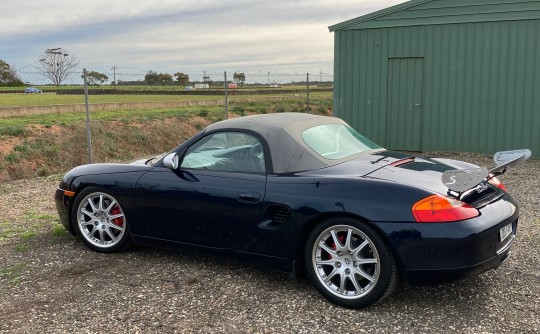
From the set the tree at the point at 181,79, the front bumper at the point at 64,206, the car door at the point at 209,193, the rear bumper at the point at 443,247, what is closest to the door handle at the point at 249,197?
the car door at the point at 209,193

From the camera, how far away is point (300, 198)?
364 cm

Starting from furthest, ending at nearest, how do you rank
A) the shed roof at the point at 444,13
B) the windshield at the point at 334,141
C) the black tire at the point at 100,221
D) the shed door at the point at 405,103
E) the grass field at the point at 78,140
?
the grass field at the point at 78,140 < the shed door at the point at 405,103 < the shed roof at the point at 444,13 < the black tire at the point at 100,221 < the windshield at the point at 334,141

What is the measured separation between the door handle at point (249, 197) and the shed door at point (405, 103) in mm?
8178

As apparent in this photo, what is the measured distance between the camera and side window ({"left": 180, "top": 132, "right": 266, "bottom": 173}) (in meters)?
4.05

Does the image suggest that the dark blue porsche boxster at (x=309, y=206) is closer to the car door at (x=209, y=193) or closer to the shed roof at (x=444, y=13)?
the car door at (x=209, y=193)

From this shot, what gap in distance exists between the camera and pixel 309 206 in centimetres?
359

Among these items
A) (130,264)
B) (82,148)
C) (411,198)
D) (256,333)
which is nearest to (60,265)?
(130,264)

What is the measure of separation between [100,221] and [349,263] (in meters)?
2.46

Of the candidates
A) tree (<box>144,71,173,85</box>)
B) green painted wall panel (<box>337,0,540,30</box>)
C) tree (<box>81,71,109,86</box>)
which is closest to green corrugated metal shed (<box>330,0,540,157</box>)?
green painted wall panel (<box>337,0,540,30</box>)

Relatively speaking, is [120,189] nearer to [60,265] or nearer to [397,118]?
[60,265]

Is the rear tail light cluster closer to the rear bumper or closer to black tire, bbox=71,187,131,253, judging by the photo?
the rear bumper

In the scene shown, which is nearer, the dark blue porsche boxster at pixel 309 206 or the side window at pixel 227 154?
the dark blue porsche boxster at pixel 309 206

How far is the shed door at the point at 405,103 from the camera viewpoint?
36.4 ft

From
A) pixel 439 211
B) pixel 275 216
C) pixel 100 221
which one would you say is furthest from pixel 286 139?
→ pixel 100 221
